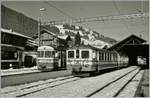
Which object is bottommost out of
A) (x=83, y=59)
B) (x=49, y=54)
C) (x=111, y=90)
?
(x=111, y=90)

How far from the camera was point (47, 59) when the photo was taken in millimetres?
23172

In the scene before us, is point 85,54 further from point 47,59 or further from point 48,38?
point 48,38

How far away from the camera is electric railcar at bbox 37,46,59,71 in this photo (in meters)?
23.0

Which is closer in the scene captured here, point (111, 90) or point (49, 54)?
point (111, 90)

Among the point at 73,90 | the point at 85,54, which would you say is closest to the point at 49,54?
the point at 85,54

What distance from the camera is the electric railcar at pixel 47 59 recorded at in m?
23.0

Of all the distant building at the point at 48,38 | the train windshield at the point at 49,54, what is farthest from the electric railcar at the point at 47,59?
the distant building at the point at 48,38

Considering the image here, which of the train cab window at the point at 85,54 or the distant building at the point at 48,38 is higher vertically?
the distant building at the point at 48,38

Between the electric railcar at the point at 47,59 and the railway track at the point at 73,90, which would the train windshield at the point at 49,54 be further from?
the railway track at the point at 73,90

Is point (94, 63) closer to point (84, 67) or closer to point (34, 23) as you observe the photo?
point (84, 67)

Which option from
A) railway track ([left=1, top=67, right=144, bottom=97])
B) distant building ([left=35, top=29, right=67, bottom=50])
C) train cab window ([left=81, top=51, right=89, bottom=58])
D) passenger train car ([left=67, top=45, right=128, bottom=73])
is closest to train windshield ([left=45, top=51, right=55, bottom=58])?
passenger train car ([left=67, top=45, right=128, bottom=73])

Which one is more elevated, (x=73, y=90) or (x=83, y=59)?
(x=83, y=59)

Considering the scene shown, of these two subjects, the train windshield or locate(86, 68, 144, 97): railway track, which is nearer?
locate(86, 68, 144, 97): railway track

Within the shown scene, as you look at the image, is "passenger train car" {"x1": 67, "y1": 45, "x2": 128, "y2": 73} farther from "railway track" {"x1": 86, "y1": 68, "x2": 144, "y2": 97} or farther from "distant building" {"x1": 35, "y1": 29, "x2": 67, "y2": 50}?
"distant building" {"x1": 35, "y1": 29, "x2": 67, "y2": 50}
